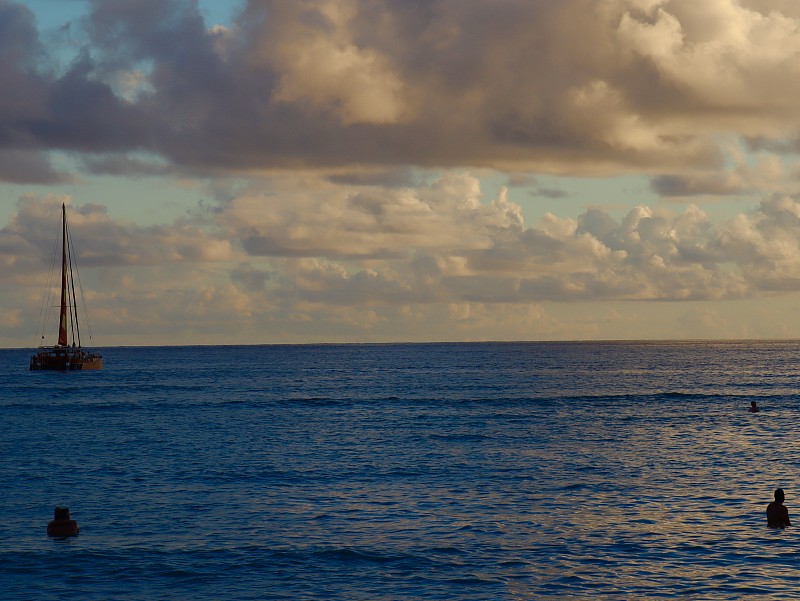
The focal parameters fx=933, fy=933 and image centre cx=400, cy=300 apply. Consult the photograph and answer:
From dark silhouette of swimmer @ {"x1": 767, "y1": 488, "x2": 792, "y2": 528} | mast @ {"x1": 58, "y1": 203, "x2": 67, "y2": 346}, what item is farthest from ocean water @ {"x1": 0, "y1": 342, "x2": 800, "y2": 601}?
mast @ {"x1": 58, "y1": 203, "x2": 67, "y2": 346}

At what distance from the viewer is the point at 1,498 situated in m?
46.0

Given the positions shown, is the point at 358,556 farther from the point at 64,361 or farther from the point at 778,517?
the point at 64,361

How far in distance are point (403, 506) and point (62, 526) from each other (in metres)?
14.6

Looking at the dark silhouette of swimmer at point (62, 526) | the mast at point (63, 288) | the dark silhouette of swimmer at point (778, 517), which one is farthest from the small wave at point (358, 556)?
the mast at point (63, 288)

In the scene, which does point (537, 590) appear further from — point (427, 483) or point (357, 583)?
point (427, 483)

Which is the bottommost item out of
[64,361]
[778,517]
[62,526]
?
[62,526]

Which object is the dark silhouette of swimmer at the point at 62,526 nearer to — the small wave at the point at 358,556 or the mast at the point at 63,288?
the small wave at the point at 358,556

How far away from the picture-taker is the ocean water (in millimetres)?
30781

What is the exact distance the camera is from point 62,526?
37062mm

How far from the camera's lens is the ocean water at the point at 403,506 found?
Answer: 30781 mm

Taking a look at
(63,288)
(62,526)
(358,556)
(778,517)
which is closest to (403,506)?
(358,556)

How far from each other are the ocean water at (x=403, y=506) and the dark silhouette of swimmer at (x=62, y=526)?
75cm

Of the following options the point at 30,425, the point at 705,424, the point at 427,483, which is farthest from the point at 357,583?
the point at 30,425

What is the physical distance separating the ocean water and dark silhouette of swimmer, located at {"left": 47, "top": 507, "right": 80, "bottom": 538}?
2.45 feet
